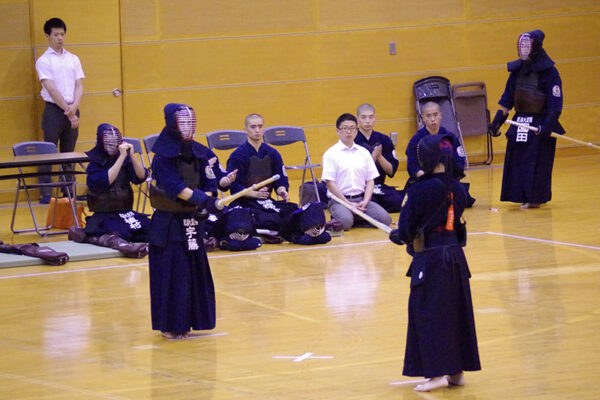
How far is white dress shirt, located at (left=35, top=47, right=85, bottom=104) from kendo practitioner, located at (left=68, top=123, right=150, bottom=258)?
3489 mm

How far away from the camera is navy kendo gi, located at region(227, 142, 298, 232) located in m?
10.7

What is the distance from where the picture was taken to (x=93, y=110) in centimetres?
1427

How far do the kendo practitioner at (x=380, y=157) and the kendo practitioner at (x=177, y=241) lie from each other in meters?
5.22

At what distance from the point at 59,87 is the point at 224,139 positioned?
270 cm

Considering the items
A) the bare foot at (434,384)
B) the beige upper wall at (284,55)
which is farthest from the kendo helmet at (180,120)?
the beige upper wall at (284,55)

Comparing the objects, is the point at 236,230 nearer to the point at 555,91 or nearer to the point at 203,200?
the point at 203,200

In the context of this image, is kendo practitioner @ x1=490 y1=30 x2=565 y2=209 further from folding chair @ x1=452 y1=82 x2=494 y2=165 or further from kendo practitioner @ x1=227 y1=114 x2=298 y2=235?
folding chair @ x1=452 y1=82 x2=494 y2=165

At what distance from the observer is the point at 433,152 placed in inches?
216

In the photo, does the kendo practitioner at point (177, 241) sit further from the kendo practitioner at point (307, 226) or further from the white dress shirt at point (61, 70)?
the white dress shirt at point (61, 70)

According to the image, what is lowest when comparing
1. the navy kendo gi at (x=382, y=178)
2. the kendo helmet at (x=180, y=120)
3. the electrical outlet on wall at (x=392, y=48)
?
the navy kendo gi at (x=382, y=178)

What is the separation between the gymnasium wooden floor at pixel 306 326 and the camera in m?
5.75

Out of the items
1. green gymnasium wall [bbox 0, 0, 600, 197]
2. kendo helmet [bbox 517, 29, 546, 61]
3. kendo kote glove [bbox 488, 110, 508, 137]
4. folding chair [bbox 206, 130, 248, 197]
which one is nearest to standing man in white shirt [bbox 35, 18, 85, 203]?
green gymnasium wall [bbox 0, 0, 600, 197]

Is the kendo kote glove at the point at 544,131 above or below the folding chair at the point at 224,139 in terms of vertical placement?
above

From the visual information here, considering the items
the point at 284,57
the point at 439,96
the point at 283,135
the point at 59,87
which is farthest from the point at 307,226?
the point at 439,96
